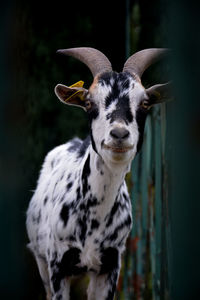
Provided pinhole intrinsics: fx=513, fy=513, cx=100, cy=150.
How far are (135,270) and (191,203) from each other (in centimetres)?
444

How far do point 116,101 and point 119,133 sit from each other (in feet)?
1.23

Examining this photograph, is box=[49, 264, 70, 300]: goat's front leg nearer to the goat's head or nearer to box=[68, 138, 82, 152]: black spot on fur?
the goat's head

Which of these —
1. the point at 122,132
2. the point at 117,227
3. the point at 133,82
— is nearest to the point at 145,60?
the point at 133,82

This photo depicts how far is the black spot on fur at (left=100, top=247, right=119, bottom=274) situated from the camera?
3623mm

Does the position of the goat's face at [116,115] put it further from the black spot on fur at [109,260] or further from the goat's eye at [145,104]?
the black spot on fur at [109,260]

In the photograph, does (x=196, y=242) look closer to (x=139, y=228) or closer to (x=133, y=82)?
(x=133, y=82)

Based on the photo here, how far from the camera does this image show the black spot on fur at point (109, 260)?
143 inches

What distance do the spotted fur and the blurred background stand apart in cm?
29

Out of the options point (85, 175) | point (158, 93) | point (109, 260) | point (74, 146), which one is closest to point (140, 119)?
point (158, 93)

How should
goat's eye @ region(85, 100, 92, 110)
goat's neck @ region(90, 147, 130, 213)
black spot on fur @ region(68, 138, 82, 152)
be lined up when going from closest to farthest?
goat's eye @ region(85, 100, 92, 110), goat's neck @ region(90, 147, 130, 213), black spot on fur @ region(68, 138, 82, 152)

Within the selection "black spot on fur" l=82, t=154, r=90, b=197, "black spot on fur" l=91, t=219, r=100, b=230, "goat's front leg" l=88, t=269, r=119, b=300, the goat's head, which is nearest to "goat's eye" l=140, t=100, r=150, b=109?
the goat's head

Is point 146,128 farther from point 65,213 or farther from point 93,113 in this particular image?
point 93,113

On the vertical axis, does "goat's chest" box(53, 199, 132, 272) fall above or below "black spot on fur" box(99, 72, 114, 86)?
below

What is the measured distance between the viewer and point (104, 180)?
11.3 feet
